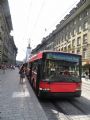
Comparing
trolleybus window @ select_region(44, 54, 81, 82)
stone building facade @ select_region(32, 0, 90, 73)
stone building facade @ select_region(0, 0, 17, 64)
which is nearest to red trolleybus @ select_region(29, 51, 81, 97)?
trolleybus window @ select_region(44, 54, 81, 82)

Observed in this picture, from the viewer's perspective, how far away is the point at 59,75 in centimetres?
1062

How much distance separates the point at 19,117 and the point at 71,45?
40389 mm

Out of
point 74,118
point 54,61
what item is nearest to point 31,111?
point 74,118

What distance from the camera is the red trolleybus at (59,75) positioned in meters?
10.5

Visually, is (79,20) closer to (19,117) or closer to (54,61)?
(54,61)

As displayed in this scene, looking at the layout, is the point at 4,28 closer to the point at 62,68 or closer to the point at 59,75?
the point at 62,68

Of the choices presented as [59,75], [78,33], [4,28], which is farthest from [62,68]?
[4,28]

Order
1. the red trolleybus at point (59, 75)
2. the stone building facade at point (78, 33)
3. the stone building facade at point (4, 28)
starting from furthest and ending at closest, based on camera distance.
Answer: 1. the stone building facade at point (4, 28)
2. the stone building facade at point (78, 33)
3. the red trolleybus at point (59, 75)

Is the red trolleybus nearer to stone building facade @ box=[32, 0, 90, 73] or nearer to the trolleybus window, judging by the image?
the trolleybus window

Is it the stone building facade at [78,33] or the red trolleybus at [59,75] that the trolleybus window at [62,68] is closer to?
the red trolleybus at [59,75]

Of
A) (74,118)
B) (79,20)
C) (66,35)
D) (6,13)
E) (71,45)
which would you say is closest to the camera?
(74,118)

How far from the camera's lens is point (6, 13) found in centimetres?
5997

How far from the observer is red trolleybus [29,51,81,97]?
10500mm

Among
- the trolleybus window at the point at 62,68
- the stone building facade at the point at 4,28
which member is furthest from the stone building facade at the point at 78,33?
the trolleybus window at the point at 62,68
